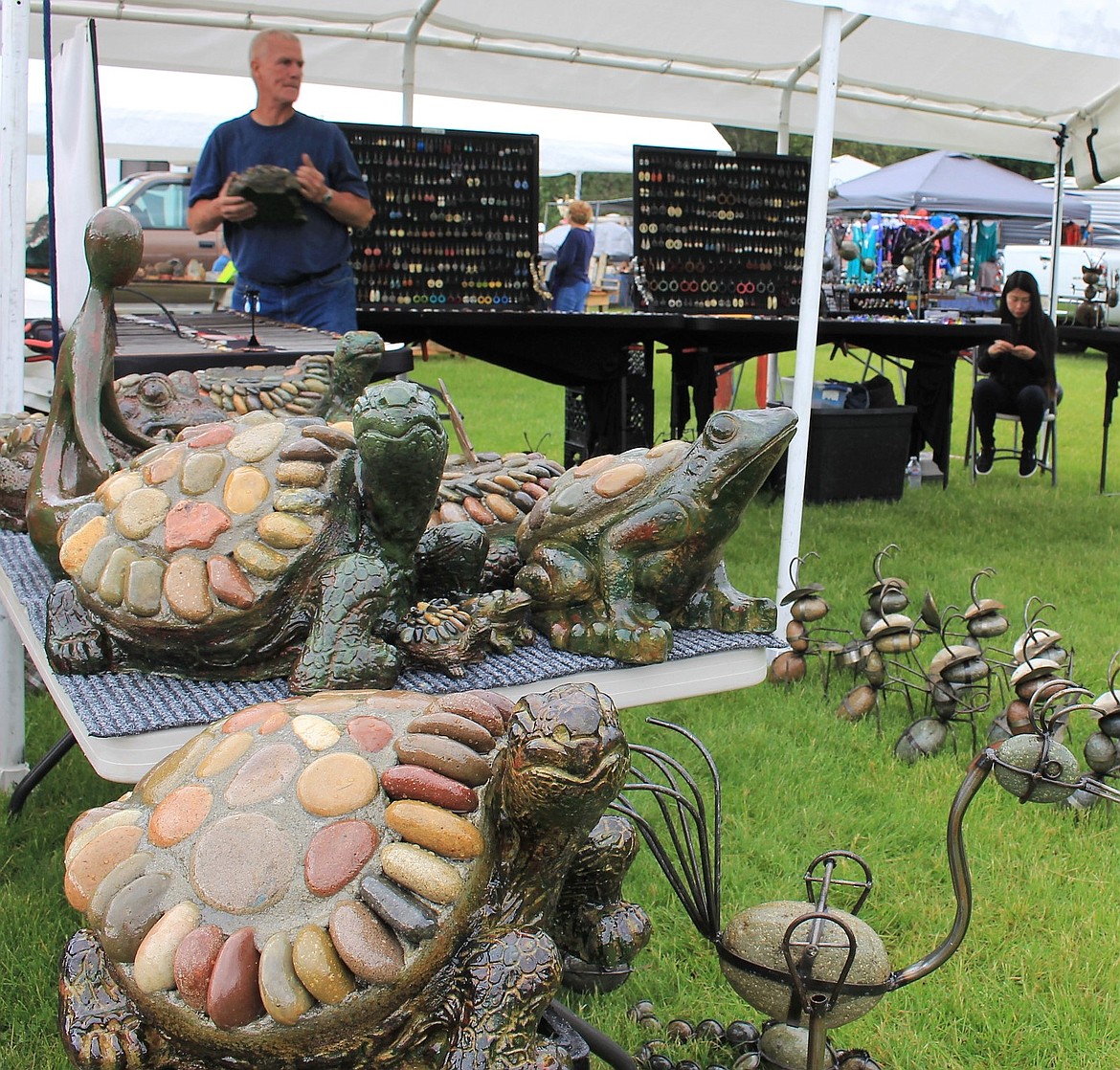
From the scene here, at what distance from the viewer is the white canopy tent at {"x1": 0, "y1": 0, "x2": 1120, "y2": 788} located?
494cm

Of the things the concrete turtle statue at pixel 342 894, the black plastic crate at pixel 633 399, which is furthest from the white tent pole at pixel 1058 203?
the concrete turtle statue at pixel 342 894

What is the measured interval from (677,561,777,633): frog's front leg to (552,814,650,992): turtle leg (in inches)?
19.5

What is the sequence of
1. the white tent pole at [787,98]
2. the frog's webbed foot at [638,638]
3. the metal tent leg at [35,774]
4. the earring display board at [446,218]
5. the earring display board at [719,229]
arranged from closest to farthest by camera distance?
the frog's webbed foot at [638,638], the metal tent leg at [35,774], the earring display board at [446,218], the earring display board at [719,229], the white tent pole at [787,98]

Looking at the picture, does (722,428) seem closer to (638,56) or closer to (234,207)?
(234,207)

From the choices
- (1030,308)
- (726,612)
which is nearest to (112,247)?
(726,612)

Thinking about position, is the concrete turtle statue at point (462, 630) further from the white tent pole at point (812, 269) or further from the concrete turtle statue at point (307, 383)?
the white tent pole at point (812, 269)

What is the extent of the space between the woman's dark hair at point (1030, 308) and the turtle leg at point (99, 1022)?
6.19 meters

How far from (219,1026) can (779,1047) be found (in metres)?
Answer: 0.66

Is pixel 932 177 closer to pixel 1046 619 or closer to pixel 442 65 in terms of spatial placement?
pixel 442 65

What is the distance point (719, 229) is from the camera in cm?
546

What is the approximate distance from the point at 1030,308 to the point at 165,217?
294 inches

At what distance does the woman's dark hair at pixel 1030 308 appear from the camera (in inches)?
246

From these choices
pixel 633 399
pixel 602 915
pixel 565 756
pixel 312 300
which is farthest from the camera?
pixel 633 399

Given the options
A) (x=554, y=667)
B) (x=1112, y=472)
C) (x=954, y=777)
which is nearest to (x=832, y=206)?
(x=1112, y=472)
